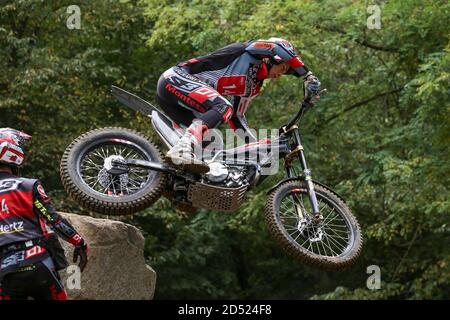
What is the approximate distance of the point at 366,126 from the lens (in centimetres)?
1788

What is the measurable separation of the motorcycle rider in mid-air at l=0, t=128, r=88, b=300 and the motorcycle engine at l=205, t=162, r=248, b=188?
5.10ft

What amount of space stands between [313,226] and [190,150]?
1386 mm

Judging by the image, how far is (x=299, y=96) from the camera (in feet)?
54.6

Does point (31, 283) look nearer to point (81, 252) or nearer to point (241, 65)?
point (81, 252)

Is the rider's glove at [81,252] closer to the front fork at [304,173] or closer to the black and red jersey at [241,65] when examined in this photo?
the black and red jersey at [241,65]

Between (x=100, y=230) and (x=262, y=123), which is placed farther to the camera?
(x=262, y=123)

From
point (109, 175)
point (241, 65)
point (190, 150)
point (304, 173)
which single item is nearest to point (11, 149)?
point (109, 175)

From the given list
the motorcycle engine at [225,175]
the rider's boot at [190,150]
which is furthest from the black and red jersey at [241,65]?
the motorcycle engine at [225,175]

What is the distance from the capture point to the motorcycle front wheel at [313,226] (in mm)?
7824

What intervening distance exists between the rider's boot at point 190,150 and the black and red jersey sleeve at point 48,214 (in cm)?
117

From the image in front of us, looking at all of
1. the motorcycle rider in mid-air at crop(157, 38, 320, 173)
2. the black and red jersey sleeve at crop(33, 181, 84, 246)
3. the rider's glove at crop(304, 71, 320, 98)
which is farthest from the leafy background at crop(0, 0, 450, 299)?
the black and red jersey sleeve at crop(33, 181, 84, 246)
